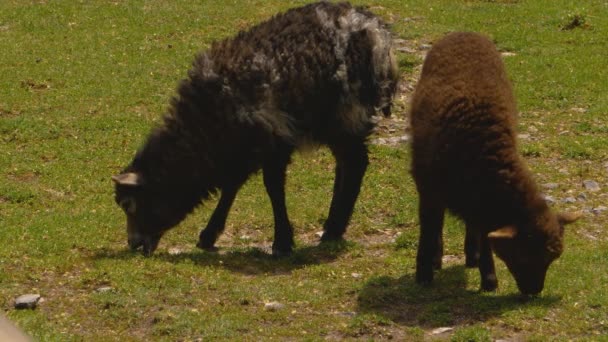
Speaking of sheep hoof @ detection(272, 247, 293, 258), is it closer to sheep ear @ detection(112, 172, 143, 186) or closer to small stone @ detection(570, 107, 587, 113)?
sheep ear @ detection(112, 172, 143, 186)

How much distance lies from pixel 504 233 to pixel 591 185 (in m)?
4.68

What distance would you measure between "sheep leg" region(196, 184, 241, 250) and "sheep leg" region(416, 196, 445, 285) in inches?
107

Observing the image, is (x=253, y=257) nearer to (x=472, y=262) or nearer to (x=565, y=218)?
(x=472, y=262)

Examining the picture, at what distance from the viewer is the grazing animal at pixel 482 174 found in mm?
9234

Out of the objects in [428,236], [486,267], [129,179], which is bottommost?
[486,267]

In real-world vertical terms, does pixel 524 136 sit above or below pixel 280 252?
above

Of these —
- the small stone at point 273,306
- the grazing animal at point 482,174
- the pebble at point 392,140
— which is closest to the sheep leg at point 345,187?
the grazing animal at point 482,174

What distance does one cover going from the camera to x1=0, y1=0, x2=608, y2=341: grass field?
9.23m

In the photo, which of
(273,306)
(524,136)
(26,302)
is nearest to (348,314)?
(273,306)

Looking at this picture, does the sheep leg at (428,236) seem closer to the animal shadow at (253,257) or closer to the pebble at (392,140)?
the animal shadow at (253,257)

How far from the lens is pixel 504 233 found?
9.11m

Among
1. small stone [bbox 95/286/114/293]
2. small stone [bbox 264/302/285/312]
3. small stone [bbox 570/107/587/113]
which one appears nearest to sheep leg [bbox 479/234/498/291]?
small stone [bbox 264/302/285/312]

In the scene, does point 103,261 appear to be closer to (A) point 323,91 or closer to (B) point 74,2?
(A) point 323,91

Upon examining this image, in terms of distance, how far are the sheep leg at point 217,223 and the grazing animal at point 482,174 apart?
280cm
